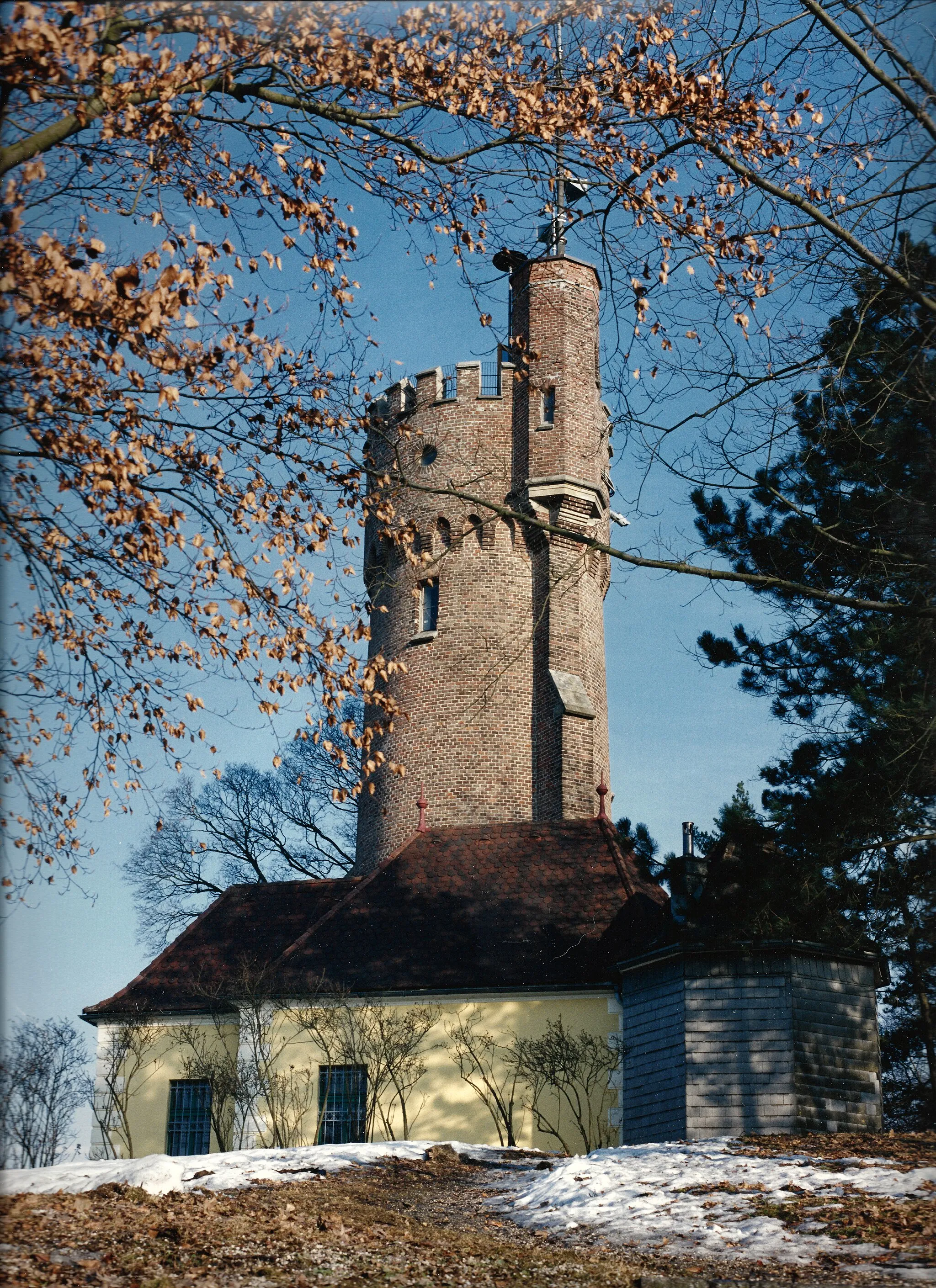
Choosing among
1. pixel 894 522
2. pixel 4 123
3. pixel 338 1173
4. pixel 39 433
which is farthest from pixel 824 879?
pixel 4 123

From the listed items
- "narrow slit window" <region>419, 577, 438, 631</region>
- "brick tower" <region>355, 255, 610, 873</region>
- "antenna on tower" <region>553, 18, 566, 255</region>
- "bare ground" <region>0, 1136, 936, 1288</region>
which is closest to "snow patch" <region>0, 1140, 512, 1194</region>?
"bare ground" <region>0, 1136, 936, 1288</region>

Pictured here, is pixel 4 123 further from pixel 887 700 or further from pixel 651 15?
pixel 887 700

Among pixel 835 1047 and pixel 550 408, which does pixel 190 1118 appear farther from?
pixel 550 408

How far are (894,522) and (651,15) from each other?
4.54m

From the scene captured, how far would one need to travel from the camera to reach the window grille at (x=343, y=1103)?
65.1 feet

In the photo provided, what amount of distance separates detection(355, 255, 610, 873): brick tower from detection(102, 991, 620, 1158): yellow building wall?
5.77 meters

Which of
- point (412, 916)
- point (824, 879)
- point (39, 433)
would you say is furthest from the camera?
point (412, 916)

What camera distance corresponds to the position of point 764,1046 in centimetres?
1667

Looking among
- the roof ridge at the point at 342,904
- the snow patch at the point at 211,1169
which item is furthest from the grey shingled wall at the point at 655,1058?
the roof ridge at the point at 342,904

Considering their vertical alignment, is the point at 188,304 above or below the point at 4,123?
below

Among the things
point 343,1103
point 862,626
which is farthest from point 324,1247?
point 343,1103

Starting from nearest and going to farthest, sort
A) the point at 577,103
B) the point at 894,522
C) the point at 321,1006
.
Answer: the point at 577,103, the point at 894,522, the point at 321,1006

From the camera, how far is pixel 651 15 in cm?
1022

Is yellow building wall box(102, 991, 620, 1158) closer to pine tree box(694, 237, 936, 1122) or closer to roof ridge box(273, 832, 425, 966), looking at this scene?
roof ridge box(273, 832, 425, 966)
